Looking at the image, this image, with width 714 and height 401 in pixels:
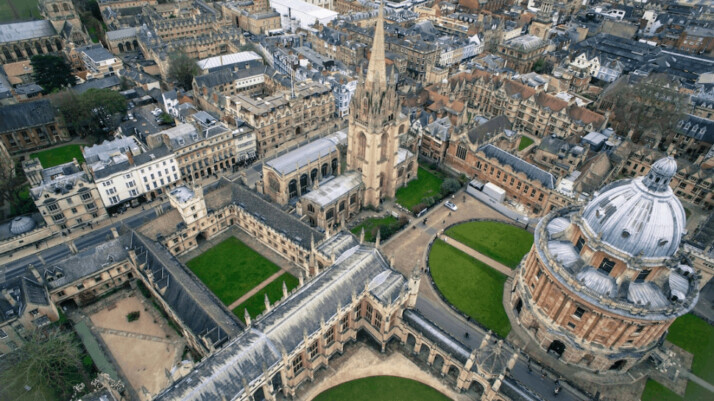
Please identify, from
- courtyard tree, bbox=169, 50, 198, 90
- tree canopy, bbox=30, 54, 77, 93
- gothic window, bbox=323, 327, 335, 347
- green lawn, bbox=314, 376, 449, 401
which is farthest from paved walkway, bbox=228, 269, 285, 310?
tree canopy, bbox=30, 54, 77, 93

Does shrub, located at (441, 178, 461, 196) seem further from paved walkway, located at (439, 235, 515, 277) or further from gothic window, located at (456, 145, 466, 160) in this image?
paved walkway, located at (439, 235, 515, 277)

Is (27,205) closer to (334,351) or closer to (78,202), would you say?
(78,202)

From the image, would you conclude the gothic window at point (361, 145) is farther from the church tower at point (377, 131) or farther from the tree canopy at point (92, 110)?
the tree canopy at point (92, 110)

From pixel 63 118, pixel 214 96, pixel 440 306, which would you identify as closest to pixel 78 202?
pixel 63 118

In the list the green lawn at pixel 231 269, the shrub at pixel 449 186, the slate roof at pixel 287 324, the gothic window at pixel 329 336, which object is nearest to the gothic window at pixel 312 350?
the gothic window at pixel 329 336

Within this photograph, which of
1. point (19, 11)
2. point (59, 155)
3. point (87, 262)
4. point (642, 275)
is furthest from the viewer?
point (19, 11)

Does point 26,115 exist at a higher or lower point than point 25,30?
lower

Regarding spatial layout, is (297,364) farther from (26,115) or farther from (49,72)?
(49,72)

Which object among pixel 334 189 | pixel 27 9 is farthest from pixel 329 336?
pixel 27 9
